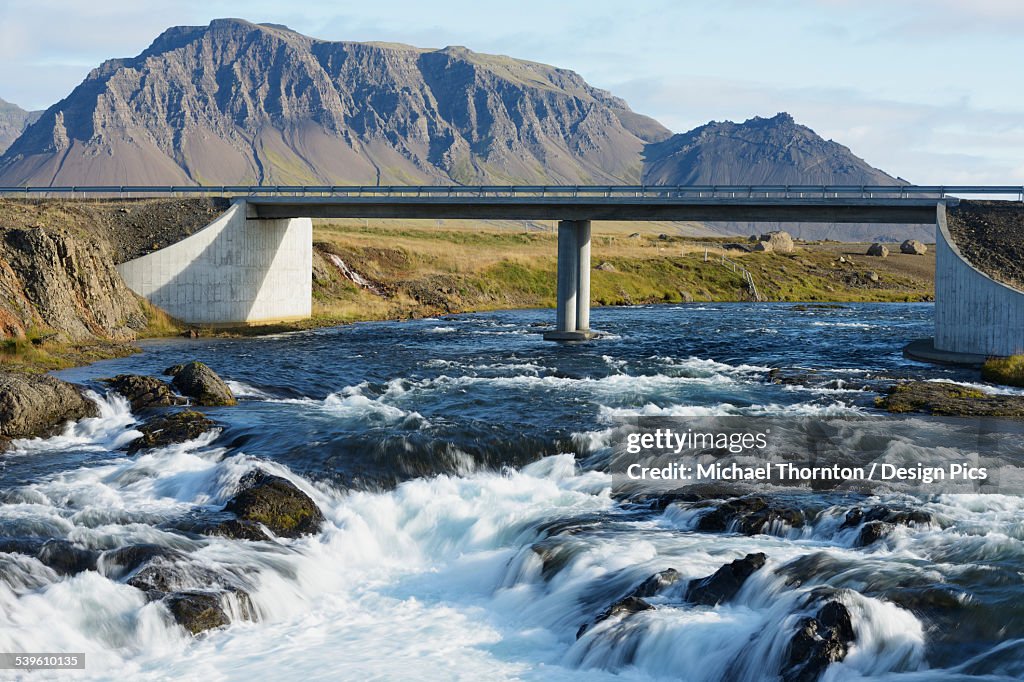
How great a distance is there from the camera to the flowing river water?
19.9 meters

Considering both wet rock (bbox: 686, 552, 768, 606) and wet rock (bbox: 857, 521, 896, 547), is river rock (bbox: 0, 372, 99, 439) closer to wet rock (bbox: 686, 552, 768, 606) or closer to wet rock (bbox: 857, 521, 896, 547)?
wet rock (bbox: 686, 552, 768, 606)

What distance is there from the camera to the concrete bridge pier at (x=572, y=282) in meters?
68.1

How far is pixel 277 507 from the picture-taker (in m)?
27.5

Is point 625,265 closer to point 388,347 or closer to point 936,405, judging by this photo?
point 388,347

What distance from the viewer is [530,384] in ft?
153

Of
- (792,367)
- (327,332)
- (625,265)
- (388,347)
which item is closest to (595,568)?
(792,367)

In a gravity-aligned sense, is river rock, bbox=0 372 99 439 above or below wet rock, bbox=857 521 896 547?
above

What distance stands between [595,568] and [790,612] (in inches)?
188

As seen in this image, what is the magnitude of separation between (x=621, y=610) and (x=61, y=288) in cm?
4623

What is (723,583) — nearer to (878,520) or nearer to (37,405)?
(878,520)

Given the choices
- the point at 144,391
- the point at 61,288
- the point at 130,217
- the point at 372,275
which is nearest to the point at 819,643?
the point at 144,391

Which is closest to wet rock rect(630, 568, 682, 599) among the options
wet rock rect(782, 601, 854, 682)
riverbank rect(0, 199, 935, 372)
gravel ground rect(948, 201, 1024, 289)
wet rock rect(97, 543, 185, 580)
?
wet rock rect(782, 601, 854, 682)

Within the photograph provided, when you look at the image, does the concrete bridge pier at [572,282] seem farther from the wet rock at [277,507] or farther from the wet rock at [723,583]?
the wet rock at [723,583]

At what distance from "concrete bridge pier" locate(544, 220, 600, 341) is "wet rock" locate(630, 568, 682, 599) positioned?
45462 mm
